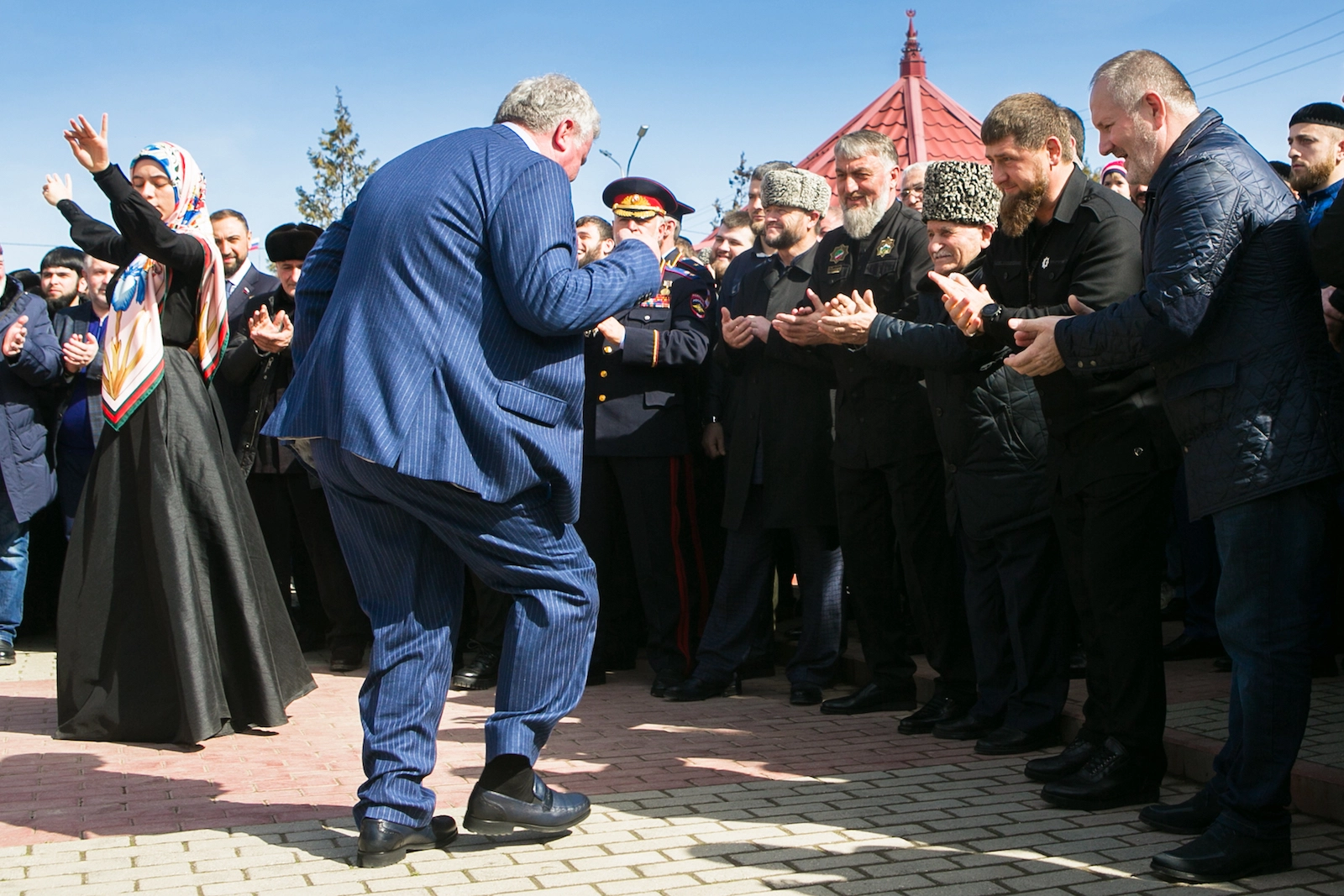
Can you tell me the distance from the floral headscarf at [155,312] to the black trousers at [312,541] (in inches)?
66.0

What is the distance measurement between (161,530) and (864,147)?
132 inches

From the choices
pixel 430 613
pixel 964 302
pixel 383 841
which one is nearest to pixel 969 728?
pixel 964 302

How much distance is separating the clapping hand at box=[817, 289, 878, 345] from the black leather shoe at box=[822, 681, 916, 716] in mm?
1568

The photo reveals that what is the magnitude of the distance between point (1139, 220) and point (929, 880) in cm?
227

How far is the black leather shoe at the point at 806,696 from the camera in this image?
19.7ft

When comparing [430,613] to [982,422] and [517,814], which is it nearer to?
[517,814]

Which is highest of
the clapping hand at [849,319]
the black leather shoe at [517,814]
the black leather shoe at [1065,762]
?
the clapping hand at [849,319]

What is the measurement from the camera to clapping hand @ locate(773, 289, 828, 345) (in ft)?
17.6

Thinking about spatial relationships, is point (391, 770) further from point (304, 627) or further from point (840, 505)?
point (304, 627)

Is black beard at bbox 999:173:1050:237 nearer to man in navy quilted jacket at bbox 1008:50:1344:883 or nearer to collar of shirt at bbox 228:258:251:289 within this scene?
man in navy quilted jacket at bbox 1008:50:1344:883

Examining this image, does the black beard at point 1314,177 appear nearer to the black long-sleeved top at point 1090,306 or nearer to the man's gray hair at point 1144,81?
the black long-sleeved top at point 1090,306

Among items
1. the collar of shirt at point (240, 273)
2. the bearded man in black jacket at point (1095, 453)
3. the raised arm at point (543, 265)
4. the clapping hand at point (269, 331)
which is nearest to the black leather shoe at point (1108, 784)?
the bearded man in black jacket at point (1095, 453)

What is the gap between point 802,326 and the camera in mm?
5414

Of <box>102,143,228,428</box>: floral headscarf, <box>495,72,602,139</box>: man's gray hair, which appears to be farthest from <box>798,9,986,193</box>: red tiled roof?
<box>495,72,602,139</box>: man's gray hair
